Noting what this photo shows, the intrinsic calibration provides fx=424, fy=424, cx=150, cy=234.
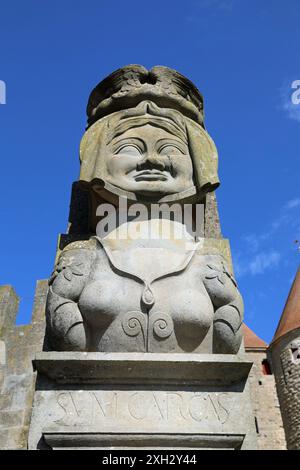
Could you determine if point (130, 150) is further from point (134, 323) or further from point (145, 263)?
point (134, 323)

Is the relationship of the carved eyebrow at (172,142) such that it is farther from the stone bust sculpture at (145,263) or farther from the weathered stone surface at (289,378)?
the weathered stone surface at (289,378)

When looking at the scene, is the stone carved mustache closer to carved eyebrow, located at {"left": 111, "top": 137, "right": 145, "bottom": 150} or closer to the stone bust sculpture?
the stone bust sculpture

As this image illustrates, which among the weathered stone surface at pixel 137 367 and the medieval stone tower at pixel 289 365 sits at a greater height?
the medieval stone tower at pixel 289 365

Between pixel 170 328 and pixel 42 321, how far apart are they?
2.89m

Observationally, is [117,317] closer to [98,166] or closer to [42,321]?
[98,166]

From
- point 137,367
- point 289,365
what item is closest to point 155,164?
point 137,367

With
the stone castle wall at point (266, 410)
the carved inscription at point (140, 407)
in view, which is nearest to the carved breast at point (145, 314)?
the carved inscription at point (140, 407)

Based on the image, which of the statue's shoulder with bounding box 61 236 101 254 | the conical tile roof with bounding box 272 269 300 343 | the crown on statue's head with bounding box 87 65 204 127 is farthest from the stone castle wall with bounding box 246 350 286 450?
the statue's shoulder with bounding box 61 236 101 254

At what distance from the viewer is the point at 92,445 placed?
1888mm

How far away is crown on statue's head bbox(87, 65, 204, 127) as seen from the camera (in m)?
3.28

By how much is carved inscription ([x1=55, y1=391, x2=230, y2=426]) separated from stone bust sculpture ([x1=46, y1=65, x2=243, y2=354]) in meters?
0.22

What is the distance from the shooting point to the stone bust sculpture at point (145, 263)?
214 centimetres

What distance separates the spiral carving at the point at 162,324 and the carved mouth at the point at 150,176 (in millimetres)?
1004

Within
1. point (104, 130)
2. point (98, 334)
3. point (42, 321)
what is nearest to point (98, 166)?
point (104, 130)
